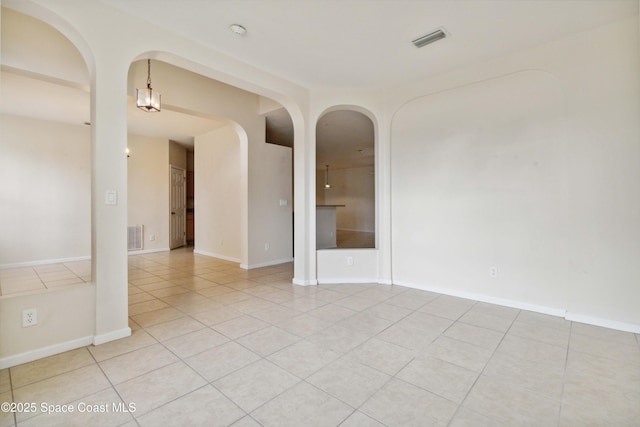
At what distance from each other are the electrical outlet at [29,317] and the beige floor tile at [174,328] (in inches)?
31.2

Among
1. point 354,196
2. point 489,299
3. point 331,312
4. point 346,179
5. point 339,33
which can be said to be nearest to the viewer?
point 339,33

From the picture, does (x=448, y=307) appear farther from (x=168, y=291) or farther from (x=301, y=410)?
(x=168, y=291)

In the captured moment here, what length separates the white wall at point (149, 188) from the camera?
6656 millimetres

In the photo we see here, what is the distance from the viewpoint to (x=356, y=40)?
287 centimetres

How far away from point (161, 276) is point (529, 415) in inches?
190

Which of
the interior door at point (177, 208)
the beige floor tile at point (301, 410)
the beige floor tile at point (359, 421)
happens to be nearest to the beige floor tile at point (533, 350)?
the beige floor tile at point (359, 421)

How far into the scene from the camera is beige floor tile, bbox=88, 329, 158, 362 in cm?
219

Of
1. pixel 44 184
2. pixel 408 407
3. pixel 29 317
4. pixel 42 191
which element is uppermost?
pixel 44 184

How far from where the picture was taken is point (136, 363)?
6.77 feet

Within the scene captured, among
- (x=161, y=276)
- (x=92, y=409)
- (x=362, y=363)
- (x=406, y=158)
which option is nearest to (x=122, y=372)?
(x=92, y=409)

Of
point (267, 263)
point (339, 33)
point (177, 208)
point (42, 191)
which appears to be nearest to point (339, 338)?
point (339, 33)

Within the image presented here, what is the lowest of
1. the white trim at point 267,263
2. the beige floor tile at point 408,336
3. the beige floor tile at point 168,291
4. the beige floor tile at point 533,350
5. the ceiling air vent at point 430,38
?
the beige floor tile at point 533,350

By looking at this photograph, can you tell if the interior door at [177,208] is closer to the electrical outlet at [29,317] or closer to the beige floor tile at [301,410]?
the electrical outlet at [29,317]

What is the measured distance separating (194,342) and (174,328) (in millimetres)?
419
